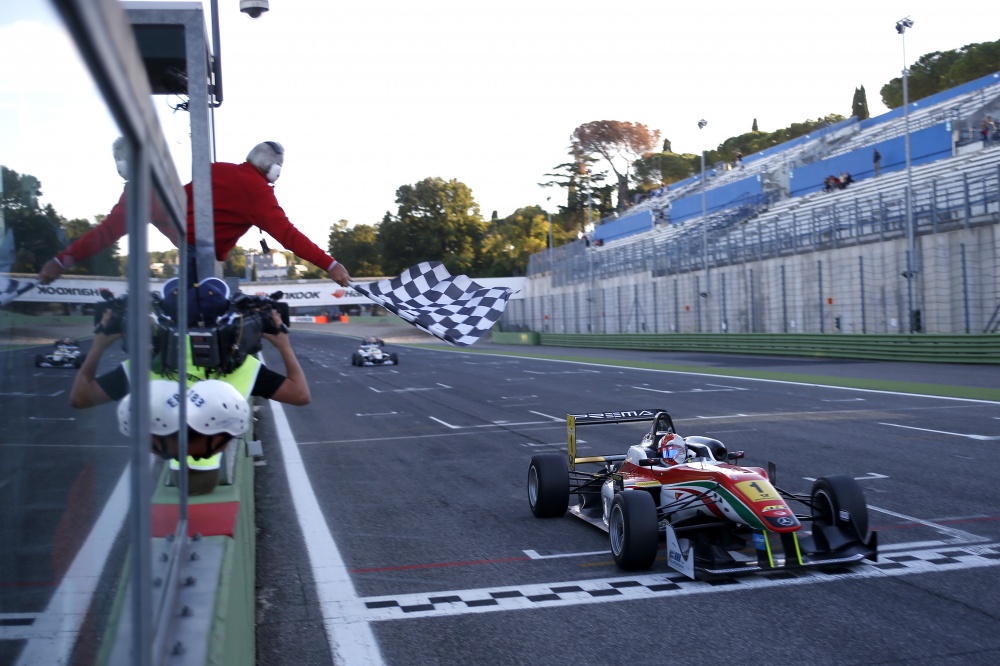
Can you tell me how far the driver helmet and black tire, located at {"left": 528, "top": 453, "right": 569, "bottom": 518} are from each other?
1210 millimetres

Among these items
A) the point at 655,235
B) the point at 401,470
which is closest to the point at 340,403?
the point at 401,470

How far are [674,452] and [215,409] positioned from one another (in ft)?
15.6

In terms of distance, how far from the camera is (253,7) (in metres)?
8.99

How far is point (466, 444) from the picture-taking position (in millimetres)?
13961

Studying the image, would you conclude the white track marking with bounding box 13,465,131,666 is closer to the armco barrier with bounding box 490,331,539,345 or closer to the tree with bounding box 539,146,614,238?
the armco barrier with bounding box 490,331,539,345

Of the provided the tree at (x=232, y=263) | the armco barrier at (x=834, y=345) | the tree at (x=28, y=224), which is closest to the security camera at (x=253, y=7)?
the tree at (x=232, y=263)

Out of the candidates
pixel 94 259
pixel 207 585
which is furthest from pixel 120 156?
pixel 207 585

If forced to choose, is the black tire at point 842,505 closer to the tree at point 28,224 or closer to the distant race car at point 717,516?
the distant race car at point 717,516

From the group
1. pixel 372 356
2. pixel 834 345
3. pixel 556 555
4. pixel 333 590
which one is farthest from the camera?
pixel 372 356

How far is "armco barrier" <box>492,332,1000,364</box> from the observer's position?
26.0 meters

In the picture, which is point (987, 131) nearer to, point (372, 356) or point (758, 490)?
point (372, 356)

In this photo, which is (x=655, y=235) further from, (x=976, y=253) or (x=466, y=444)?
(x=466, y=444)

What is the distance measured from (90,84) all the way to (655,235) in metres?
59.2

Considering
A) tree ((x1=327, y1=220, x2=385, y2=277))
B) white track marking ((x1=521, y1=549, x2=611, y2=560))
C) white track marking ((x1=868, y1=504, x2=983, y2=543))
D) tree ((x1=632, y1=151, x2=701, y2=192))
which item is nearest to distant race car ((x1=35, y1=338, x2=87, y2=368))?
white track marking ((x1=521, y1=549, x2=611, y2=560))
